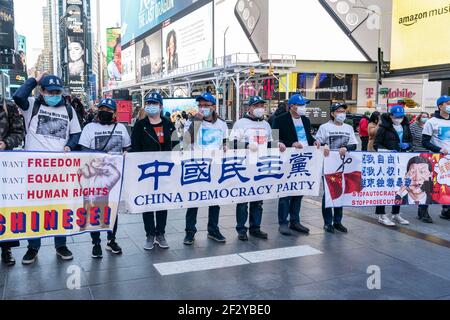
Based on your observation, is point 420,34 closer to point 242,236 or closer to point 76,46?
point 242,236

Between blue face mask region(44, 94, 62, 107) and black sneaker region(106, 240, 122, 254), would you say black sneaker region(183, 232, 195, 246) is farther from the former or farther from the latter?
blue face mask region(44, 94, 62, 107)

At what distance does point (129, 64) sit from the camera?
8712cm

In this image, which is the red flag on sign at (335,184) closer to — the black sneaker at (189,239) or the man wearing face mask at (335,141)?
the man wearing face mask at (335,141)

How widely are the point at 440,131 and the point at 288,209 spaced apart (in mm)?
2930

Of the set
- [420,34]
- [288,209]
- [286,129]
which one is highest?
[420,34]

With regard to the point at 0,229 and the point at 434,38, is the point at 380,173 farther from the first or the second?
the point at 434,38

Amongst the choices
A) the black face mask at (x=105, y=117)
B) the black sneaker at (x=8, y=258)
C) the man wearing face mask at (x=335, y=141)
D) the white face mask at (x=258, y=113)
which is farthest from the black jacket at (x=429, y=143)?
the black sneaker at (x=8, y=258)

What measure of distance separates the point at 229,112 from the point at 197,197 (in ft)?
112

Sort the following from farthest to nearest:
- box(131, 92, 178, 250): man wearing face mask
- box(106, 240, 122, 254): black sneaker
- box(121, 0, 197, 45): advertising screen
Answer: box(121, 0, 197, 45): advertising screen < box(131, 92, 178, 250): man wearing face mask < box(106, 240, 122, 254): black sneaker

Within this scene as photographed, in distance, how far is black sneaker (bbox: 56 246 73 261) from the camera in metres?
5.38

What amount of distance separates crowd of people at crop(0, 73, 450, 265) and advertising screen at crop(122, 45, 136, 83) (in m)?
79.0

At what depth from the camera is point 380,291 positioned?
4.51 metres

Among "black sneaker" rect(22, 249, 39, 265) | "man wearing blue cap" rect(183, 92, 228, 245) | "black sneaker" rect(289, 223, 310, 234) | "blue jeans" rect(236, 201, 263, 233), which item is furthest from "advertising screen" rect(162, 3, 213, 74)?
"black sneaker" rect(22, 249, 39, 265)

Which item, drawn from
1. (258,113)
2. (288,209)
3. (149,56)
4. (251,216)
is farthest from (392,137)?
(149,56)
